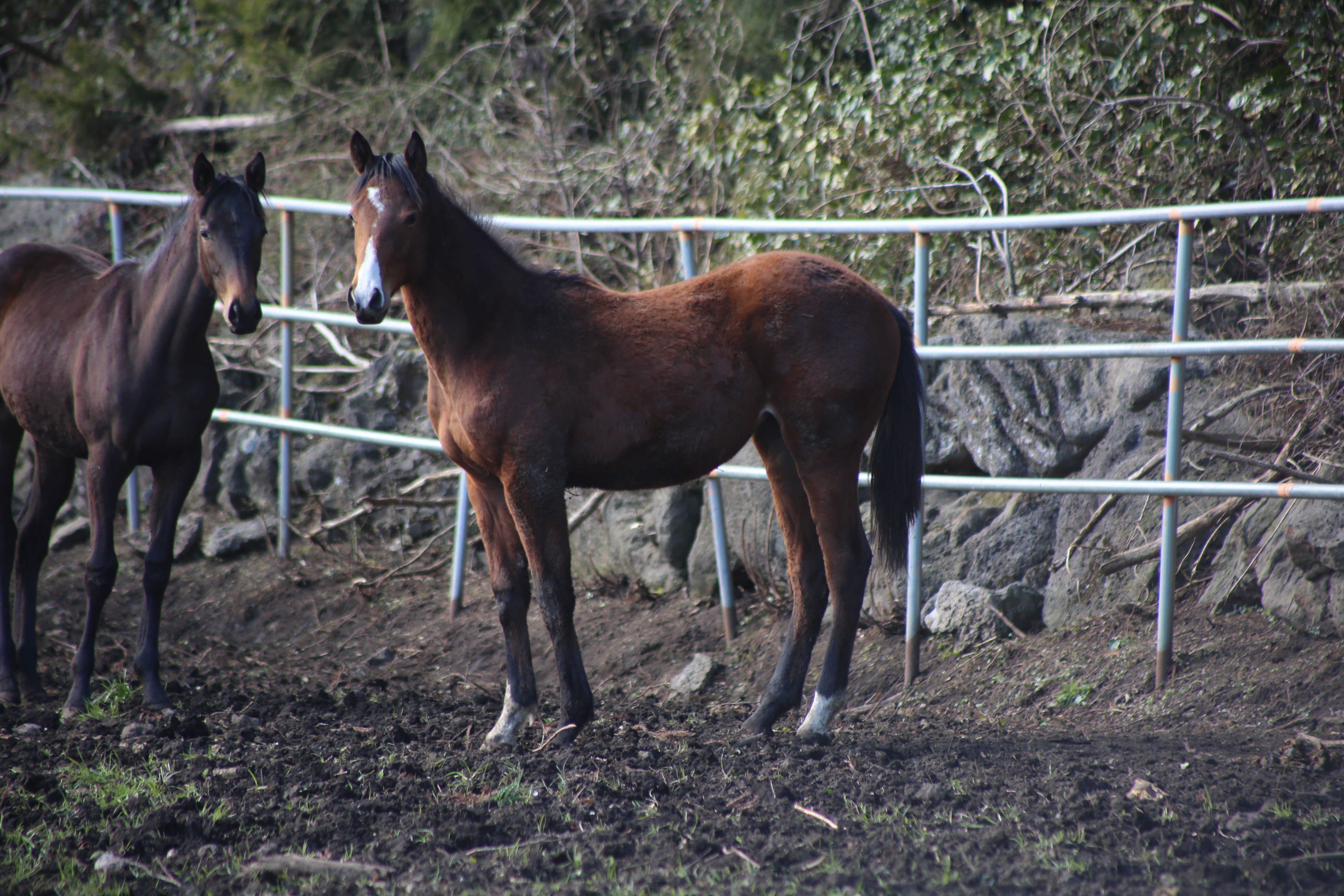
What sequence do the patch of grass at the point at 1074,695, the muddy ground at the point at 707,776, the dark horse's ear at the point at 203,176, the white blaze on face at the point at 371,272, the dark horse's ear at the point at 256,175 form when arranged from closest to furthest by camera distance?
the muddy ground at the point at 707,776 < the white blaze on face at the point at 371,272 < the patch of grass at the point at 1074,695 < the dark horse's ear at the point at 203,176 < the dark horse's ear at the point at 256,175

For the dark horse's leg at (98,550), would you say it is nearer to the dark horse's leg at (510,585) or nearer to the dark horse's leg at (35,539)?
the dark horse's leg at (35,539)

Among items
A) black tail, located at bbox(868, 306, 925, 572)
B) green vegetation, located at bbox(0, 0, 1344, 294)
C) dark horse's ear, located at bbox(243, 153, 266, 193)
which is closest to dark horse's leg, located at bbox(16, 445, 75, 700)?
dark horse's ear, located at bbox(243, 153, 266, 193)

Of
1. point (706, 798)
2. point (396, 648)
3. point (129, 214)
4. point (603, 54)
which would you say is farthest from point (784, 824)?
point (129, 214)

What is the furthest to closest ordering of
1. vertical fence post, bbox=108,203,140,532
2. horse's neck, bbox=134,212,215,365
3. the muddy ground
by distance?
vertical fence post, bbox=108,203,140,532 → horse's neck, bbox=134,212,215,365 → the muddy ground

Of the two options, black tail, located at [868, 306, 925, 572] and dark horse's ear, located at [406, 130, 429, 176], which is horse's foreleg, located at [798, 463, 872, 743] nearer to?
black tail, located at [868, 306, 925, 572]

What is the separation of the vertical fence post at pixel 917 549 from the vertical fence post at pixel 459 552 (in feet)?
7.20

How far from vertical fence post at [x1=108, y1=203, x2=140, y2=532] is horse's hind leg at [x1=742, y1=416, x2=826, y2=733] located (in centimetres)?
444

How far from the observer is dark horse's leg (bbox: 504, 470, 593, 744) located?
11.3 ft

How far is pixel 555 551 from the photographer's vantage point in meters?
3.50

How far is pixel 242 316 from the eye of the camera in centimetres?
392

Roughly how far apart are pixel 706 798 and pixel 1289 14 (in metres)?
4.56

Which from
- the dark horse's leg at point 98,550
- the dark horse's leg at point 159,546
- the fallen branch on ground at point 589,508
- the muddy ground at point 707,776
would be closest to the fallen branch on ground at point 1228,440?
the muddy ground at point 707,776

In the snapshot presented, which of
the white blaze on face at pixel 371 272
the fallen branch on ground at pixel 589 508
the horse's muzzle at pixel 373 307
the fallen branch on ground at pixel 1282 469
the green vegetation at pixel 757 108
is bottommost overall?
the fallen branch on ground at pixel 589 508

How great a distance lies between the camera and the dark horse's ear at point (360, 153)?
3406mm
